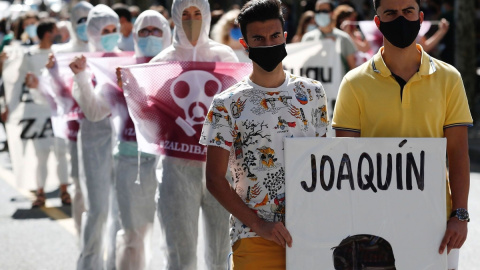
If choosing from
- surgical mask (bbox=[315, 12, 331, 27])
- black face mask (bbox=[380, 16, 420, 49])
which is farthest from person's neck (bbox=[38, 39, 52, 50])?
black face mask (bbox=[380, 16, 420, 49])

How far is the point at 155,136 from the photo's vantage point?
614 centimetres

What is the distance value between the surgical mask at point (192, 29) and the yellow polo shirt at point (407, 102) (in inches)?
79.6

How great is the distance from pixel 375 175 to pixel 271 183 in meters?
0.40

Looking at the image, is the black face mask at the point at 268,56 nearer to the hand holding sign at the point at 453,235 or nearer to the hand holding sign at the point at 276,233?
the hand holding sign at the point at 276,233

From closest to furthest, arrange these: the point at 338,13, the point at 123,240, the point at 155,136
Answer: the point at 155,136, the point at 123,240, the point at 338,13

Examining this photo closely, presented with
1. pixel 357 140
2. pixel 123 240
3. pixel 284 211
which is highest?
pixel 357 140

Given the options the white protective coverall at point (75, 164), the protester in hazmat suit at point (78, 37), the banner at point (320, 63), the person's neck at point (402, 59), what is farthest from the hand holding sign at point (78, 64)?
the banner at point (320, 63)

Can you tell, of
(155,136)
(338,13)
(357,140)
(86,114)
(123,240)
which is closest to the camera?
A: (357,140)

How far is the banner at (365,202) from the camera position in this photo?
4117 millimetres

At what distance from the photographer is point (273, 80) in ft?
14.2

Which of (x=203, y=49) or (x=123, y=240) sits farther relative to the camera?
(x=123, y=240)

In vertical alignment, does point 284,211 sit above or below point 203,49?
below

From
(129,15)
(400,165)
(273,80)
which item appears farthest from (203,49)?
(129,15)

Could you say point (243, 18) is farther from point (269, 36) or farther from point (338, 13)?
point (338, 13)
